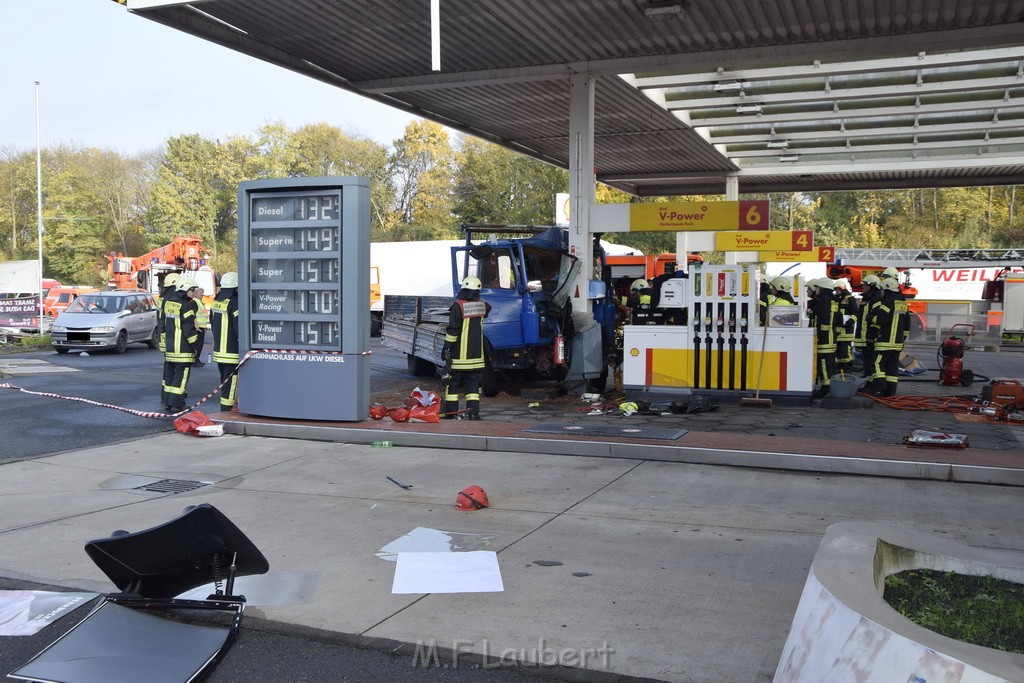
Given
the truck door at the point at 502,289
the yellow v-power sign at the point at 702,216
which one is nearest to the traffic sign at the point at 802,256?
the yellow v-power sign at the point at 702,216

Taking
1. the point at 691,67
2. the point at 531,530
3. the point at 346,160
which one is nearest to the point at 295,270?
the point at 531,530

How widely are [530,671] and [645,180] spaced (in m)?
26.4

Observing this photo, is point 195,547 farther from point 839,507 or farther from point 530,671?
point 839,507

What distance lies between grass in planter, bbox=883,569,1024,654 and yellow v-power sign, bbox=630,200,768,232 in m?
11.6

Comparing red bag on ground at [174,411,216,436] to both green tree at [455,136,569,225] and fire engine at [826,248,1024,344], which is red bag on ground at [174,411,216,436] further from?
green tree at [455,136,569,225]

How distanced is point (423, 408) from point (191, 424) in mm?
2770

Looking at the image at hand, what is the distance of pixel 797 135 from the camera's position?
22297mm

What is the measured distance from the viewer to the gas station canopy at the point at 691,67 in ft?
45.3

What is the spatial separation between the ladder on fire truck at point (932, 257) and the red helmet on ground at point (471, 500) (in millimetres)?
31908

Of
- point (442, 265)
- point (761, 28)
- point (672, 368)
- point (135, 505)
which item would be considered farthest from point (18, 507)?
point (442, 265)

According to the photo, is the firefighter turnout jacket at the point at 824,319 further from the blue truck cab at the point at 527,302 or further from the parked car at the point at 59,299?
the parked car at the point at 59,299

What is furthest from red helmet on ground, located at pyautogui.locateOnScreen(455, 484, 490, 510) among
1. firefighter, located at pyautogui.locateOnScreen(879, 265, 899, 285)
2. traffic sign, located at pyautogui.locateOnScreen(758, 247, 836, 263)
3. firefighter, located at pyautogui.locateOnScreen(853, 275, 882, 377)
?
traffic sign, located at pyautogui.locateOnScreen(758, 247, 836, 263)

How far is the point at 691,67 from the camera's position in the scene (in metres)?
16.3

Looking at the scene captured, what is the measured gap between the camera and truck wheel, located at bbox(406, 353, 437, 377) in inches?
704
